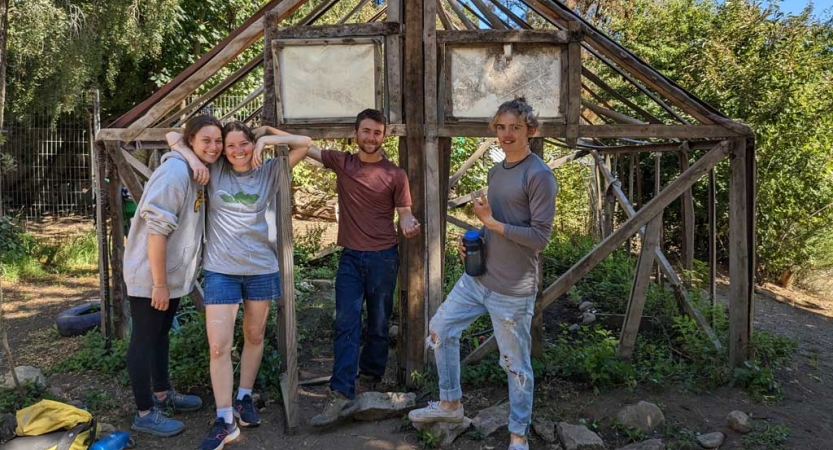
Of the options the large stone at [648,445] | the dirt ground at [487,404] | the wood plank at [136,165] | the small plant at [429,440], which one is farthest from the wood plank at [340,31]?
the large stone at [648,445]

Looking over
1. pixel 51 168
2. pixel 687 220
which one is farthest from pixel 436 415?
pixel 51 168

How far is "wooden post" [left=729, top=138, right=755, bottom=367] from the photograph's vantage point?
175 inches

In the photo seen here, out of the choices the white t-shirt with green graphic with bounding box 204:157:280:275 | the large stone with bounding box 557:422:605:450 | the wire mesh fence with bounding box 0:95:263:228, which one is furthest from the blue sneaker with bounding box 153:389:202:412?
the wire mesh fence with bounding box 0:95:263:228

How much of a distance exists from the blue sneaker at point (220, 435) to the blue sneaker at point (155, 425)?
0.90 feet

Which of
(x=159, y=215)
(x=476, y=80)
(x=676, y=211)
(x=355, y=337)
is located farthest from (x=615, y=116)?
(x=676, y=211)

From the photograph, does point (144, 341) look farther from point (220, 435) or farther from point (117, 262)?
point (117, 262)

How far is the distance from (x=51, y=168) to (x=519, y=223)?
1240cm

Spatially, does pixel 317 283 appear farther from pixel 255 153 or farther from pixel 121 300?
pixel 255 153

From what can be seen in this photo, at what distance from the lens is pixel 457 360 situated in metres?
3.44

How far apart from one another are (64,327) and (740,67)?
30.2 ft

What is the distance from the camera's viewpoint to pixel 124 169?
4.29 metres

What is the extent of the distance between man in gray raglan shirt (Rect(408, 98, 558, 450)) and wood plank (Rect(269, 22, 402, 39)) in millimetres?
1315

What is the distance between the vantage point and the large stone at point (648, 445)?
3336mm

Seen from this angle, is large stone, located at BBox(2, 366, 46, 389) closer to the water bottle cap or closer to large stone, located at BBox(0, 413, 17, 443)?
large stone, located at BBox(0, 413, 17, 443)
